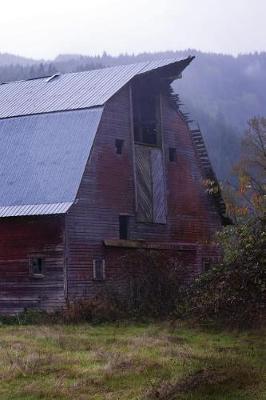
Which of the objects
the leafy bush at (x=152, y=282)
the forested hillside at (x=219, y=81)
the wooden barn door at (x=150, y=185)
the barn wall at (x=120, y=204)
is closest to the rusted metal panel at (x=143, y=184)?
the wooden barn door at (x=150, y=185)

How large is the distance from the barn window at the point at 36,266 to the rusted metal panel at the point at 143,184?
4.94 meters

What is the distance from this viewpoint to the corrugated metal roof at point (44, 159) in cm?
2969

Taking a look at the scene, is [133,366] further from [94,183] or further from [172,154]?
[172,154]

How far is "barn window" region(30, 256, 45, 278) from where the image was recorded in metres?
29.9

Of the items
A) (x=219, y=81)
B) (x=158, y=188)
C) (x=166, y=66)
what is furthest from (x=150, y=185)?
(x=219, y=81)

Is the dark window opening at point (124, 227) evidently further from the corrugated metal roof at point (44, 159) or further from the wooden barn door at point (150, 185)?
the corrugated metal roof at point (44, 159)

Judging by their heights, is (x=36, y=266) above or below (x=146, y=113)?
below

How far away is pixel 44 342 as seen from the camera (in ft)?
69.7

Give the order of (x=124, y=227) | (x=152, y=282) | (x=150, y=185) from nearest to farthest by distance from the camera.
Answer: (x=152, y=282) → (x=124, y=227) → (x=150, y=185)

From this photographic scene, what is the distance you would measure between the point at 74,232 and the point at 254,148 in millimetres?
18109

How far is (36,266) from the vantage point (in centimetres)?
3011

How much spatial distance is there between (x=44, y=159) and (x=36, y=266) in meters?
4.27

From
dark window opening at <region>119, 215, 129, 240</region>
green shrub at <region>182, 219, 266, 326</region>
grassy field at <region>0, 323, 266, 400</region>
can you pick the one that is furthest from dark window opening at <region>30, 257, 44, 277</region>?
green shrub at <region>182, 219, 266, 326</region>

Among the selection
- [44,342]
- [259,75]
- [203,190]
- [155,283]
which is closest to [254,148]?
[203,190]
